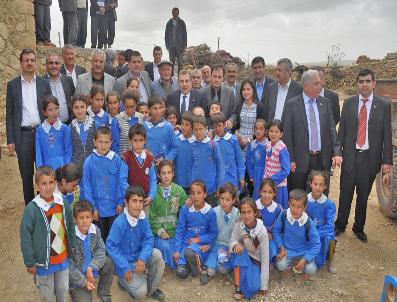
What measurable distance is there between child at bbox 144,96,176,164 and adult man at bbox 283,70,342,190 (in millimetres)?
1382

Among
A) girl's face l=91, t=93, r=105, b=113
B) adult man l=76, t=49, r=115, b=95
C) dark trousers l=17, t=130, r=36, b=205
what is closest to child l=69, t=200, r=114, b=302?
girl's face l=91, t=93, r=105, b=113

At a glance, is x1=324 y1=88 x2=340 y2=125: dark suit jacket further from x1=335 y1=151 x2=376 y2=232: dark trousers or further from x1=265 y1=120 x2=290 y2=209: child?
x1=265 y1=120 x2=290 y2=209: child

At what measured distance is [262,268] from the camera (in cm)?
362

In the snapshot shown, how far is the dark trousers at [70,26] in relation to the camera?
754 cm

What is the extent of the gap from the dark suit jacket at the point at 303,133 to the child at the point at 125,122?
1791mm

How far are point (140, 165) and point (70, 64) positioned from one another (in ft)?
6.56

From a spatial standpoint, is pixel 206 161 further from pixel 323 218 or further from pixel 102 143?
pixel 323 218

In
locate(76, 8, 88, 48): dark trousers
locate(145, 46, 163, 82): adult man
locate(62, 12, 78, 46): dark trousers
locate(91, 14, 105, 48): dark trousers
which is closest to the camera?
locate(145, 46, 163, 82): adult man

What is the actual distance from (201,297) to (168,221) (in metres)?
0.89

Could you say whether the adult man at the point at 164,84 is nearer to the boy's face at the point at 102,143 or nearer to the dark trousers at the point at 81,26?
the boy's face at the point at 102,143

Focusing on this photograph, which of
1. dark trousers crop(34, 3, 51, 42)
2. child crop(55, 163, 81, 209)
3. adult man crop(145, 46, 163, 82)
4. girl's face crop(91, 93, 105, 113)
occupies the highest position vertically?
dark trousers crop(34, 3, 51, 42)

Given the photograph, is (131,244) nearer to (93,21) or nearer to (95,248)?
(95,248)

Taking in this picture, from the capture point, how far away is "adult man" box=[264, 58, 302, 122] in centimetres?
483

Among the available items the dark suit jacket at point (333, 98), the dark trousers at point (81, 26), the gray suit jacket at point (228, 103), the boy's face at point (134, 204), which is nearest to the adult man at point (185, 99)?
the gray suit jacket at point (228, 103)
